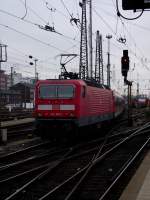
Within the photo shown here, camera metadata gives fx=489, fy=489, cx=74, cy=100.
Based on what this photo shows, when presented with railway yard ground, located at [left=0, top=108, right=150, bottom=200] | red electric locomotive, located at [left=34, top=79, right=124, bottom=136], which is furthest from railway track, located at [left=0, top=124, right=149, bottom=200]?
red electric locomotive, located at [left=34, top=79, right=124, bottom=136]

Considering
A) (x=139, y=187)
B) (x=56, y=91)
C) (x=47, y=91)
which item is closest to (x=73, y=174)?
(x=139, y=187)

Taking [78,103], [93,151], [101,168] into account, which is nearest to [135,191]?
[101,168]

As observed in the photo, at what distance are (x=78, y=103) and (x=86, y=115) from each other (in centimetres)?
128

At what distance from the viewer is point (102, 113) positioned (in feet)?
83.6

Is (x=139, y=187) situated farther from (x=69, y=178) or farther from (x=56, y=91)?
(x=56, y=91)

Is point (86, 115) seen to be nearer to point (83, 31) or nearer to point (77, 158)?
point (77, 158)

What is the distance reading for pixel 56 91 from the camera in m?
20.4

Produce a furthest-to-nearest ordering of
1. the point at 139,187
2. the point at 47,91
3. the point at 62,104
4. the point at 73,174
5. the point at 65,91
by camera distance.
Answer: the point at 47,91 < the point at 65,91 < the point at 62,104 < the point at 73,174 < the point at 139,187

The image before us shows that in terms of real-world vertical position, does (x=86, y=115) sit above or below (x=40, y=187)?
above

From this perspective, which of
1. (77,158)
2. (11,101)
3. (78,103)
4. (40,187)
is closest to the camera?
(40,187)

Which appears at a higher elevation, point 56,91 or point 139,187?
point 56,91

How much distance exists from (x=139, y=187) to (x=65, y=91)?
10.2 m

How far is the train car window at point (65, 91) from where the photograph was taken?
20.1 meters

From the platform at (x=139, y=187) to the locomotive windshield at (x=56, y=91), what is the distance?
7648 mm
